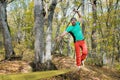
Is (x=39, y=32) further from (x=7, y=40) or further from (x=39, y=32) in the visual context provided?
(x=7, y=40)

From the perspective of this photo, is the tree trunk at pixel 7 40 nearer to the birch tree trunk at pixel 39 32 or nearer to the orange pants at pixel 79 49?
the birch tree trunk at pixel 39 32

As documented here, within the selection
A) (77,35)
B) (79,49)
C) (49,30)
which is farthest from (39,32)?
(77,35)

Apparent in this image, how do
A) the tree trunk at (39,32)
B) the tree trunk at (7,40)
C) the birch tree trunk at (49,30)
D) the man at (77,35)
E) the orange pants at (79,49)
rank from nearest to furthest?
the man at (77,35), the orange pants at (79,49), the tree trunk at (39,32), the birch tree trunk at (49,30), the tree trunk at (7,40)

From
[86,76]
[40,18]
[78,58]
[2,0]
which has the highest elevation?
[2,0]

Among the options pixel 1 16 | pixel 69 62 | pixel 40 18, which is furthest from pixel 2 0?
pixel 69 62

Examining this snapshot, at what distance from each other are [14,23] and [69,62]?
3944 centimetres

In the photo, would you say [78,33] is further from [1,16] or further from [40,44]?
[1,16]

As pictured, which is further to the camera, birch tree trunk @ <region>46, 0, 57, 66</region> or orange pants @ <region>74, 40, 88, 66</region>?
birch tree trunk @ <region>46, 0, 57, 66</region>

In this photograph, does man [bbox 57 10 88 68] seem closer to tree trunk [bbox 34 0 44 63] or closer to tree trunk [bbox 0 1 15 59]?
tree trunk [bbox 34 0 44 63]

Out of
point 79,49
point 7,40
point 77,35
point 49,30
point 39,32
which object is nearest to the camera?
point 77,35

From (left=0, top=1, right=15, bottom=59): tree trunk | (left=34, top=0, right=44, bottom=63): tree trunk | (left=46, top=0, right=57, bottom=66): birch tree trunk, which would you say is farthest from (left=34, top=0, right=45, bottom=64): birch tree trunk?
(left=0, top=1, right=15, bottom=59): tree trunk

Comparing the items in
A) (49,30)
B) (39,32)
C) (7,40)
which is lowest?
(7,40)

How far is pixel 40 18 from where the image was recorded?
11164mm

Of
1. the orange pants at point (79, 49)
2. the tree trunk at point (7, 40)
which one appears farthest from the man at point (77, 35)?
the tree trunk at point (7, 40)
